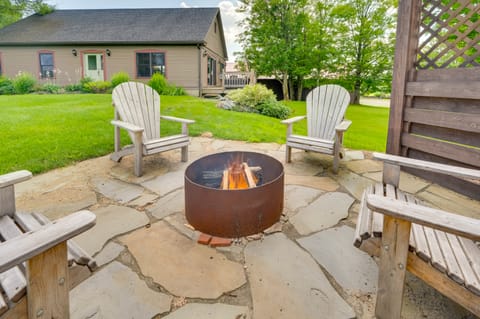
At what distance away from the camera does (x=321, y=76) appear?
14.1 m

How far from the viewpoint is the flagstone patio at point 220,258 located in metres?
1.37

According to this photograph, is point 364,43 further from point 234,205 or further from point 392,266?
point 392,266

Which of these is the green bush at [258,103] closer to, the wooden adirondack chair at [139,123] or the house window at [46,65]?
the wooden adirondack chair at [139,123]

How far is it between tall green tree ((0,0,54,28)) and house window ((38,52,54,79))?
3.23 m

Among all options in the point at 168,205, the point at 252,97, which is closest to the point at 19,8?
the point at 252,97

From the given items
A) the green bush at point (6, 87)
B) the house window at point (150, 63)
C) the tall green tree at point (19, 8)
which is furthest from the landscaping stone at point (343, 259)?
the tall green tree at point (19, 8)

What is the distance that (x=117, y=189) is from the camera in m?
2.73

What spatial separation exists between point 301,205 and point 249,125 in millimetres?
3357

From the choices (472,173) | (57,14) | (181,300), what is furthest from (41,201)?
(57,14)

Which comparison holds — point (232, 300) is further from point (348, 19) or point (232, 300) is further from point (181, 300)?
point (348, 19)

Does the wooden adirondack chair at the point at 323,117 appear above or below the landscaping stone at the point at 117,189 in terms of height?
above

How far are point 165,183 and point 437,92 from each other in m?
2.90

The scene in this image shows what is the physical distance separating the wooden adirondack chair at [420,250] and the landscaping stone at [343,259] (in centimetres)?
24

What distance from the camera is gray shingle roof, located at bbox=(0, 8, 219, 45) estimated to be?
12438 mm
